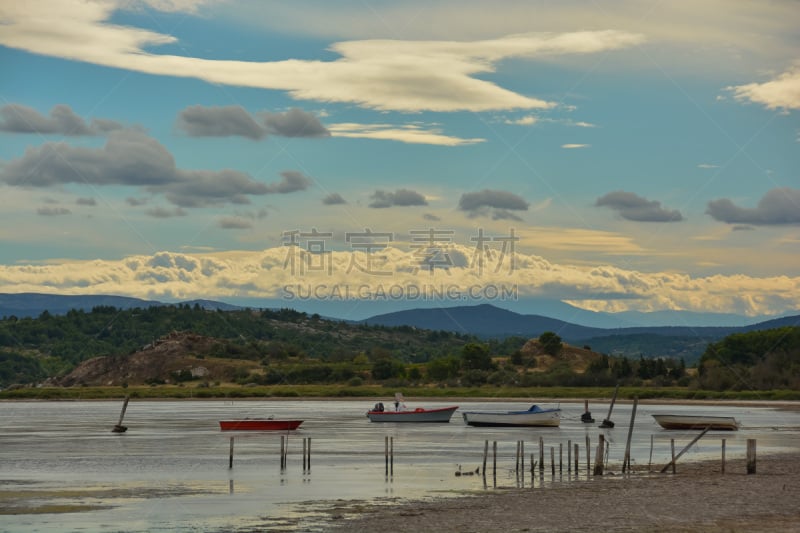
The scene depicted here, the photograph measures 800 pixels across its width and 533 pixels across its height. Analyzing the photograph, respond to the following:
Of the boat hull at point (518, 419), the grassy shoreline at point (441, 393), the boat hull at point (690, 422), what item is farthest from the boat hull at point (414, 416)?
the grassy shoreline at point (441, 393)

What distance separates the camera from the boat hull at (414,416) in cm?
10150

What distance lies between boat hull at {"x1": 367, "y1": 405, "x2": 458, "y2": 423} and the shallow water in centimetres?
113

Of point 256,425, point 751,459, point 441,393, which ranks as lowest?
point 441,393

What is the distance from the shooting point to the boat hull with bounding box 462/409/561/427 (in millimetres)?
91250

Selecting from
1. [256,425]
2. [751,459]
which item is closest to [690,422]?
[256,425]

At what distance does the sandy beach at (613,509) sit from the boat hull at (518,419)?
4303 cm

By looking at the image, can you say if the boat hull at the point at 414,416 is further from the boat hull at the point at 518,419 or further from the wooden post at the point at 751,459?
the wooden post at the point at 751,459

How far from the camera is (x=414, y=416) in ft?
335

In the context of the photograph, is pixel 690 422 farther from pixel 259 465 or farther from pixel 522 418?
pixel 259 465

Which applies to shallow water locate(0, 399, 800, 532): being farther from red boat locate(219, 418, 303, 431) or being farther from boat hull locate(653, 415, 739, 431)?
red boat locate(219, 418, 303, 431)

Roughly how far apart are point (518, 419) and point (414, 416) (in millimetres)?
12720

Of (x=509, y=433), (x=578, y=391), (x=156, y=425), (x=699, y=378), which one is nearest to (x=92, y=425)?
(x=156, y=425)

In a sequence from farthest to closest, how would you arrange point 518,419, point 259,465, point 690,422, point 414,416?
point 414,416 < point 518,419 < point 690,422 < point 259,465

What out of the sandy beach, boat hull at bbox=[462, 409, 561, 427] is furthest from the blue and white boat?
the sandy beach
